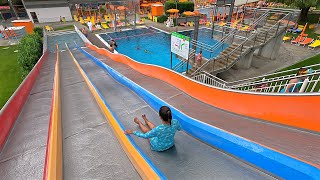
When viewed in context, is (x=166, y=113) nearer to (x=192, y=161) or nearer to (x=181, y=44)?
(x=192, y=161)

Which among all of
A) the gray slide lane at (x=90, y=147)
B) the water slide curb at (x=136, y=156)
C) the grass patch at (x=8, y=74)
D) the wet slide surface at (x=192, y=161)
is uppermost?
the water slide curb at (x=136, y=156)

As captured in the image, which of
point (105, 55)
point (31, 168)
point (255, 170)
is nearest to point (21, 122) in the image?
point (31, 168)

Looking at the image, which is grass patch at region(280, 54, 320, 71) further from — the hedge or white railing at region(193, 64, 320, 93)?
the hedge

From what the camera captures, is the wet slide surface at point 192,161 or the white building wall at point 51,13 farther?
the white building wall at point 51,13

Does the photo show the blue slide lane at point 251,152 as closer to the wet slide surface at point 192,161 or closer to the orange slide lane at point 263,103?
the wet slide surface at point 192,161

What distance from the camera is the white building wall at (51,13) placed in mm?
29250

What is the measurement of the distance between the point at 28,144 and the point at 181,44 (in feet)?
25.4

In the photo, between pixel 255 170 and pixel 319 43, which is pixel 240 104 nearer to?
pixel 255 170

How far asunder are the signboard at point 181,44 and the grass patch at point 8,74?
1003 centimetres

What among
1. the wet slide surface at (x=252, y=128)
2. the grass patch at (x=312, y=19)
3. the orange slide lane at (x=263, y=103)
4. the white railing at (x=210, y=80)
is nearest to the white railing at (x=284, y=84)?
the white railing at (x=210, y=80)

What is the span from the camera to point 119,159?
10.5ft

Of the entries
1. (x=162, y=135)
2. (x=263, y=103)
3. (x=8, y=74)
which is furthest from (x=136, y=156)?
(x=8, y=74)

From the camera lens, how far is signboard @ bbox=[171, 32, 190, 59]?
30.3 feet

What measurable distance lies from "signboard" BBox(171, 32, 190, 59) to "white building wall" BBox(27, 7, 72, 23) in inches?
1103
